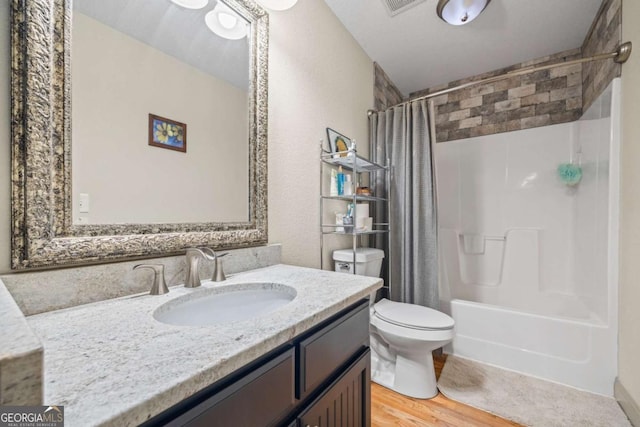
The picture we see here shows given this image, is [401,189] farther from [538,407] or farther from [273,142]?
[538,407]

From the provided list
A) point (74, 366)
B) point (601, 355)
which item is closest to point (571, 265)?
point (601, 355)

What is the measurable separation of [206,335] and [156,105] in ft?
2.45

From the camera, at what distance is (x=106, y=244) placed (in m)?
0.68

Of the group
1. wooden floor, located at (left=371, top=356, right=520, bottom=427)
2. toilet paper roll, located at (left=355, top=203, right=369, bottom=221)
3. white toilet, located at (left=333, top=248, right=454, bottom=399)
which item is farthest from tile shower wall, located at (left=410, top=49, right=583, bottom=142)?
wooden floor, located at (left=371, top=356, right=520, bottom=427)

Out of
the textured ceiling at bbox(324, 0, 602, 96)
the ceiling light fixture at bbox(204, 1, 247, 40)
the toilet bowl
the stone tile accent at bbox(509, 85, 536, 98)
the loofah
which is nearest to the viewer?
the ceiling light fixture at bbox(204, 1, 247, 40)

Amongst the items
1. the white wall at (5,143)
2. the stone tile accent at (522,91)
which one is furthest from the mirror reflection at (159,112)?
the stone tile accent at (522,91)

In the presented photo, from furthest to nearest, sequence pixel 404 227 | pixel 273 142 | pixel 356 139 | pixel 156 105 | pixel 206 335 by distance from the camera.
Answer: pixel 356 139
pixel 404 227
pixel 273 142
pixel 156 105
pixel 206 335

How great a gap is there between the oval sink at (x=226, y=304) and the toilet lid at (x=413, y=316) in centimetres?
88

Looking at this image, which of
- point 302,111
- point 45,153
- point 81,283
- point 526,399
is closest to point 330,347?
point 81,283

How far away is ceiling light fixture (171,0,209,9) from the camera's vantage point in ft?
2.96

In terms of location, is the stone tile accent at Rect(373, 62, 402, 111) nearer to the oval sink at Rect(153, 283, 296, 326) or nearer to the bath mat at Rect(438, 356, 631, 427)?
the oval sink at Rect(153, 283, 296, 326)

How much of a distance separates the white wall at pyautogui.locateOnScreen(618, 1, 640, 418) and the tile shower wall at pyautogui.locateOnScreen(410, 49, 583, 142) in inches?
34.7

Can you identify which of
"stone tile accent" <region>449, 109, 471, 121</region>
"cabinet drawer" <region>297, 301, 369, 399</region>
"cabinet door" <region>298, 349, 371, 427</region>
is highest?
"stone tile accent" <region>449, 109, 471, 121</region>

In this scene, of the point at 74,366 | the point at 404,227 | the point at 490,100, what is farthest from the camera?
the point at 490,100
